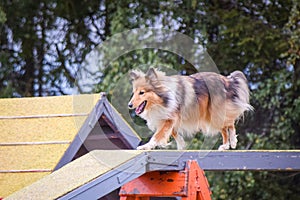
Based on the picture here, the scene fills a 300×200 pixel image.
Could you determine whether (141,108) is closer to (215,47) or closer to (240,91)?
(240,91)

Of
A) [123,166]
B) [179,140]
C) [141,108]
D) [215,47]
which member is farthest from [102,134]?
[215,47]

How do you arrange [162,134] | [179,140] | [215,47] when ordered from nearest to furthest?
[162,134], [179,140], [215,47]

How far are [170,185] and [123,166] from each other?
19.5 inches

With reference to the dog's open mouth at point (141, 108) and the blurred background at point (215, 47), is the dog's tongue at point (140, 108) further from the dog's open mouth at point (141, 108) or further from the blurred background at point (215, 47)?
the blurred background at point (215, 47)

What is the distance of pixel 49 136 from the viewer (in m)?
5.73

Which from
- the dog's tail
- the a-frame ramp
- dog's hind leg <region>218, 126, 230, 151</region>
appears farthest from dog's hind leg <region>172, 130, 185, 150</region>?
the a-frame ramp

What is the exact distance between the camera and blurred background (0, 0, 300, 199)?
9.15 meters

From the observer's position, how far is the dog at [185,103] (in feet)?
14.5

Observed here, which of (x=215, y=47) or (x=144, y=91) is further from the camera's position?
(x=215, y=47)

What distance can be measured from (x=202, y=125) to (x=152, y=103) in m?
0.60

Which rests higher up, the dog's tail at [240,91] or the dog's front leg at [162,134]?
the dog's tail at [240,91]

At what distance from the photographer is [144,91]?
4.41m

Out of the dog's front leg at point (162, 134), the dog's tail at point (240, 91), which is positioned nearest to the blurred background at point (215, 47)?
the dog's tail at point (240, 91)

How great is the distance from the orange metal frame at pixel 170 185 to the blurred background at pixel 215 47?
3.18 meters
